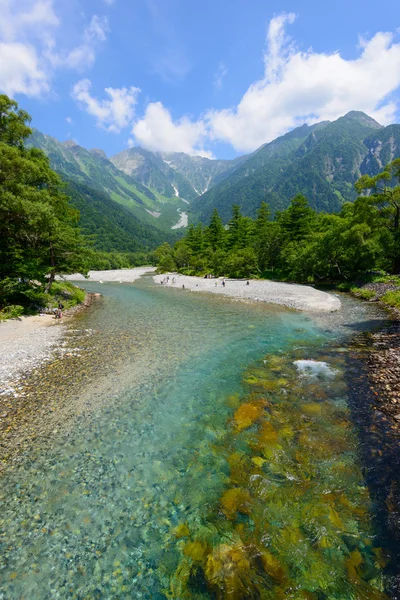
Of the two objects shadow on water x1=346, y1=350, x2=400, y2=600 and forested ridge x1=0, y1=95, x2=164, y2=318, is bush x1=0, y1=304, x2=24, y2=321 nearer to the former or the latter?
forested ridge x1=0, y1=95, x2=164, y2=318


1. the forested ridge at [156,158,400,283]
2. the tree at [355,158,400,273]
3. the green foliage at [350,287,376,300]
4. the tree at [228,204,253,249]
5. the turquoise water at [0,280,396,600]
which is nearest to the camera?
the turquoise water at [0,280,396,600]

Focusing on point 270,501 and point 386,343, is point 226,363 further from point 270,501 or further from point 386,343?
point 386,343

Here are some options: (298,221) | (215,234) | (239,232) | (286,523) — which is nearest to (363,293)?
(298,221)

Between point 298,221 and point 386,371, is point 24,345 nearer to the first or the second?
point 386,371

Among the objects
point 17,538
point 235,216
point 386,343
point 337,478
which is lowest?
point 17,538

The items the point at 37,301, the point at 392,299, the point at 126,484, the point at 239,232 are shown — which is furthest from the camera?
the point at 239,232

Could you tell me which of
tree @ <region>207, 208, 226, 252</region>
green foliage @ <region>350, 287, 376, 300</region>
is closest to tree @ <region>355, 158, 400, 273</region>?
green foliage @ <region>350, 287, 376, 300</region>

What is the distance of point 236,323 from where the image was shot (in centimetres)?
2342

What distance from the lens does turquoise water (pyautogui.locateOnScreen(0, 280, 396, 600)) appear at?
4863mm

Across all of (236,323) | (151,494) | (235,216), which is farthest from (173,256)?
(151,494)

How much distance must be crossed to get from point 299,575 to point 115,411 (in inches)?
288

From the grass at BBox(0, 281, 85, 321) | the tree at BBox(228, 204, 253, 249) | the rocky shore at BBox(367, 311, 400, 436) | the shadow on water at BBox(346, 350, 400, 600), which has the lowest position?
the shadow on water at BBox(346, 350, 400, 600)

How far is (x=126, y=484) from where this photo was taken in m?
6.79

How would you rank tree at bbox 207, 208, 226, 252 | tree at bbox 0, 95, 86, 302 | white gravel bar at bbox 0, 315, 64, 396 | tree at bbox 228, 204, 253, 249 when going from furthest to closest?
1. tree at bbox 207, 208, 226, 252
2. tree at bbox 228, 204, 253, 249
3. tree at bbox 0, 95, 86, 302
4. white gravel bar at bbox 0, 315, 64, 396
